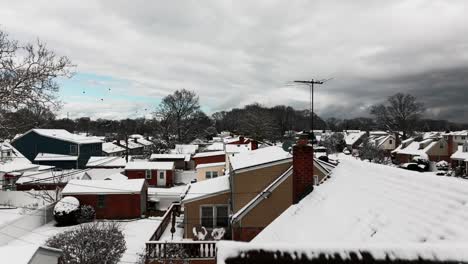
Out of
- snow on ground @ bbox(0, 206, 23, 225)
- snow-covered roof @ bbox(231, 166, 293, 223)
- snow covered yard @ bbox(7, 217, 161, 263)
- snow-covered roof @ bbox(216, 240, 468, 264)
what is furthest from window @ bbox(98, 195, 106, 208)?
snow-covered roof @ bbox(216, 240, 468, 264)

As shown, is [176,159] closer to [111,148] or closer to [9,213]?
[111,148]

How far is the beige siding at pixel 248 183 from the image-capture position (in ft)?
63.0

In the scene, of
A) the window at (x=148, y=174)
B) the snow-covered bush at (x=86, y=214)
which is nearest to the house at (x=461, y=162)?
the window at (x=148, y=174)

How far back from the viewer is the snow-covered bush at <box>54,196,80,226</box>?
90.6ft

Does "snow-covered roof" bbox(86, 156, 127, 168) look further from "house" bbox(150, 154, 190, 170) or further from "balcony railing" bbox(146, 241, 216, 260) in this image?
"balcony railing" bbox(146, 241, 216, 260)

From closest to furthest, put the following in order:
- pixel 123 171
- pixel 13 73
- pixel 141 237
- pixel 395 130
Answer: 1. pixel 13 73
2. pixel 141 237
3. pixel 123 171
4. pixel 395 130

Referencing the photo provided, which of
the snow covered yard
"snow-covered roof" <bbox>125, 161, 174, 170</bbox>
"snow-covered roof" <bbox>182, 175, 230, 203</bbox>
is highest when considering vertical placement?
"snow-covered roof" <bbox>182, 175, 230, 203</bbox>

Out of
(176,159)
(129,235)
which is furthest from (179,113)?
(129,235)

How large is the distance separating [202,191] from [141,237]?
20.9 feet

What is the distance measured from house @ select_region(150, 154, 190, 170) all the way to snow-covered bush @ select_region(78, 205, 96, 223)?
3150 centimetres

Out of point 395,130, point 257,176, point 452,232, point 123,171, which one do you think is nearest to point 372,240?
point 452,232

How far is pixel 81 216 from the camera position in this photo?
29531mm

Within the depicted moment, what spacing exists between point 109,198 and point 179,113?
71950mm

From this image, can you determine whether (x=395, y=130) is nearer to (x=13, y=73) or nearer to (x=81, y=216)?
(x=81, y=216)
